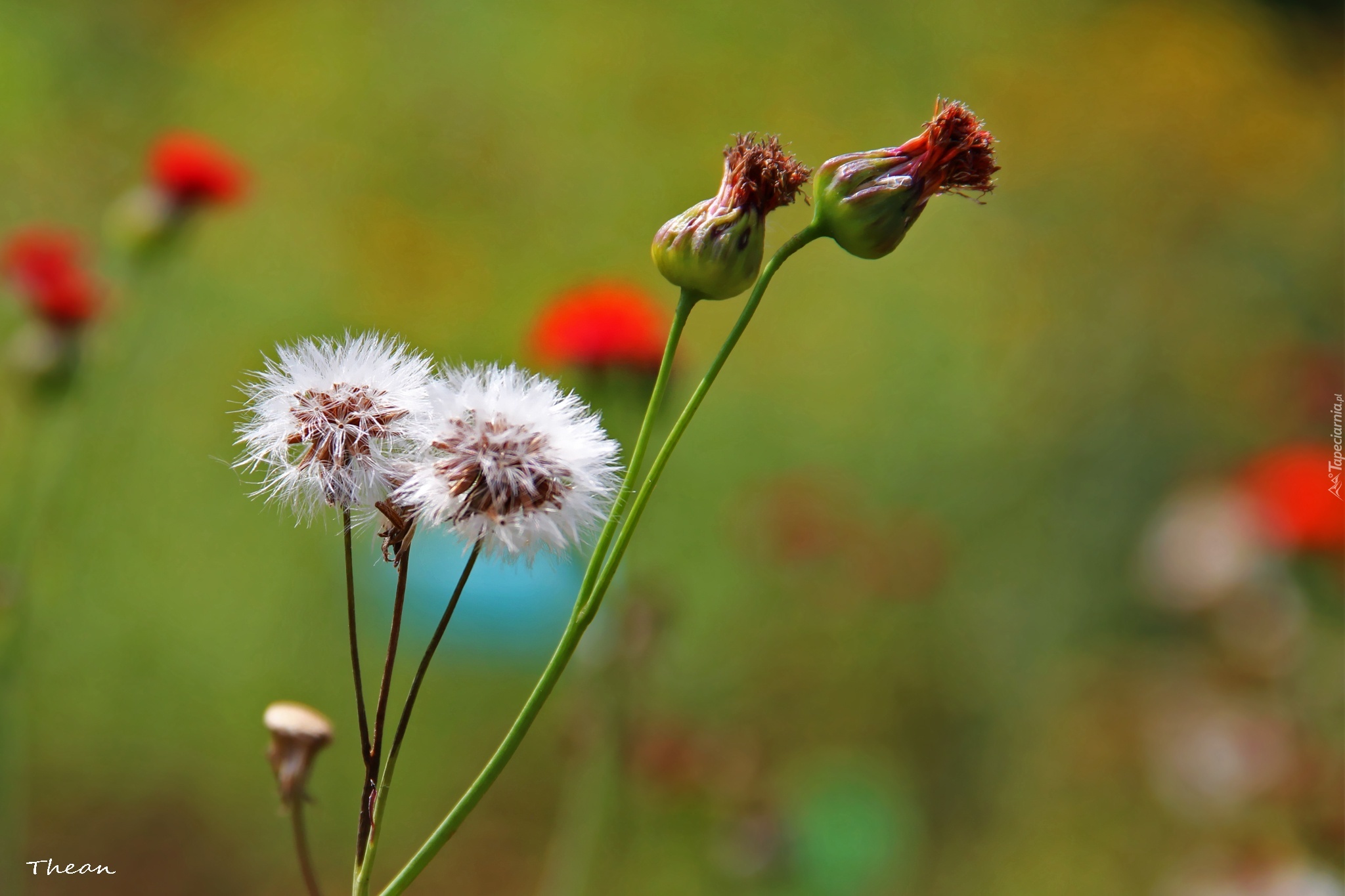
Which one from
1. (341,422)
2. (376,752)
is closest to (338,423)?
(341,422)

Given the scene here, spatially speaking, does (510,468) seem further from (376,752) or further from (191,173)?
(191,173)

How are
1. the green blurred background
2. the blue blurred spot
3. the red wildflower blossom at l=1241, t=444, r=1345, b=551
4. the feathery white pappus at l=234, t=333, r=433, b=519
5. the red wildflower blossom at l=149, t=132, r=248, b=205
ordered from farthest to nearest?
1. the blue blurred spot
2. the green blurred background
3. the red wildflower blossom at l=1241, t=444, r=1345, b=551
4. the red wildflower blossom at l=149, t=132, r=248, b=205
5. the feathery white pappus at l=234, t=333, r=433, b=519

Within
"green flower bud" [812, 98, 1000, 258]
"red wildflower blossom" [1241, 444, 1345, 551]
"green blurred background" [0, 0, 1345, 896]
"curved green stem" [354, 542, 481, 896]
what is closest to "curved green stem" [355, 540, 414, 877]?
"curved green stem" [354, 542, 481, 896]

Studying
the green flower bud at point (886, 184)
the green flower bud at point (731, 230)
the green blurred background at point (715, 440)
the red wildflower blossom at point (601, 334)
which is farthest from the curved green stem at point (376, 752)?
the red wildflower blossom at point (601, 334)

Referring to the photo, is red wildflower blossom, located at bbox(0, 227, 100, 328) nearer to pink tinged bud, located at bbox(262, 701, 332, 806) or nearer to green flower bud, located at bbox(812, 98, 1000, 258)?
pink tinged bud, located at bbox(262, 701, 332, 806)

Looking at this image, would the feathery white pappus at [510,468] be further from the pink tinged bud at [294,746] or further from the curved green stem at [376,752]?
the pink tinged bud at [294,746]

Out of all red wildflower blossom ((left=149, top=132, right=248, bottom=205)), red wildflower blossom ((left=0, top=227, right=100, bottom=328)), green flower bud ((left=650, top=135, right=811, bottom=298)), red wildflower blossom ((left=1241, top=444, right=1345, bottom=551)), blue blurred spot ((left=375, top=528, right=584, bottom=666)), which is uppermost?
red wildflower blossom ((left=149, top=132, right=248, bottom=205))

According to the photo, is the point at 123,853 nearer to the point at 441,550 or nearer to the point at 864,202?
the point at 441,550
